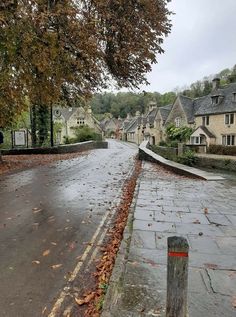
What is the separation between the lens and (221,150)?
41.3 meters

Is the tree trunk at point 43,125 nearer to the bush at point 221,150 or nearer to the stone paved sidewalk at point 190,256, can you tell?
the bush at point 221,150

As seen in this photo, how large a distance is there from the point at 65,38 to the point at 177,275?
32.9 feet

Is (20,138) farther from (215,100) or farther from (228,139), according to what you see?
(215,100)

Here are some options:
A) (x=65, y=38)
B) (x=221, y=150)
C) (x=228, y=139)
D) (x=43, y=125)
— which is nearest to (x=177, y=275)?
(x=65, y=38)

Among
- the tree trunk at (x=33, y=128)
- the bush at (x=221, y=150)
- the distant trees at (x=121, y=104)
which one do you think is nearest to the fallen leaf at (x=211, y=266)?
the tree trunk at (x=33, y=128)

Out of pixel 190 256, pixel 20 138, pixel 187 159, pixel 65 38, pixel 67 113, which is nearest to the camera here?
pixel 190 256

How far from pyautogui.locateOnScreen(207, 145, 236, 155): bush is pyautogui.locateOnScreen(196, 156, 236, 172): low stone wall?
13.1 meters

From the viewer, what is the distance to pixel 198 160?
93.4ft

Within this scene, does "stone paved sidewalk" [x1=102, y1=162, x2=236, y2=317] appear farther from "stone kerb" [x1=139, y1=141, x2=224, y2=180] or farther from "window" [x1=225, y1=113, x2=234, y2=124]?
"window" [x1=225, y1=113, x2=234, y2=124]

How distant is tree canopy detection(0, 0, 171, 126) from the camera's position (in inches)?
378

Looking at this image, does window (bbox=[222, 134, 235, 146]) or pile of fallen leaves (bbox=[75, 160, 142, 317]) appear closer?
pile of fallen leaves (bbox=[75, 160, 142, 317])

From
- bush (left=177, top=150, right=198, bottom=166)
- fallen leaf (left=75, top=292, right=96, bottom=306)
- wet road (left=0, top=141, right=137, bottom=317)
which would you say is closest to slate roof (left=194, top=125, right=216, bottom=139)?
bush (left=177, top=150, right=198, bottom=166)

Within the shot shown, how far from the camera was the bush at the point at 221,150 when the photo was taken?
39737mm

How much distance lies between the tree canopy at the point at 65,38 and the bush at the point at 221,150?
2830 cm
